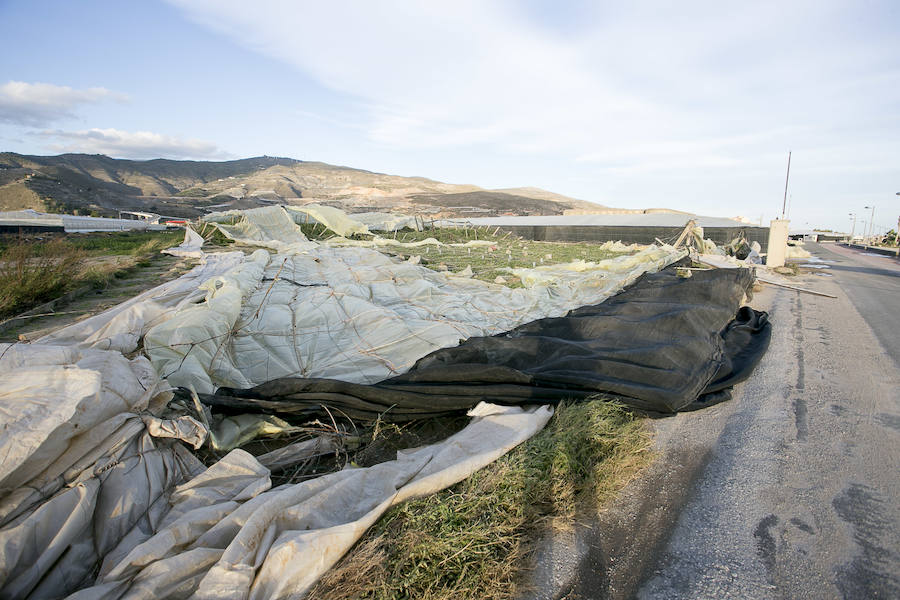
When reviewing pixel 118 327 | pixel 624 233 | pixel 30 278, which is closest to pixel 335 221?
pixel 30 278

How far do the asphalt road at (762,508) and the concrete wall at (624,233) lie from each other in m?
15.0

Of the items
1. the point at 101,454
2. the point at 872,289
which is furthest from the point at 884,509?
the point at 872,289

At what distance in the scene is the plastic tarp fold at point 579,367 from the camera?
3059 mm

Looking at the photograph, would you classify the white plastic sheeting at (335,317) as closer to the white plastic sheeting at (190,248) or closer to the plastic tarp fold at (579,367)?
the plastic tarp fold at (579,367)

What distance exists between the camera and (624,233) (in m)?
21.1

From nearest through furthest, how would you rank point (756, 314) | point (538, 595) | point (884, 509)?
point (538, 595), point (884, 509), point (756, 314)

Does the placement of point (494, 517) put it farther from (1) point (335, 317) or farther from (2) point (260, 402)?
(1) point (335, 317)

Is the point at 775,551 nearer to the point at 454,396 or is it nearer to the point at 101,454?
the point at 454,396

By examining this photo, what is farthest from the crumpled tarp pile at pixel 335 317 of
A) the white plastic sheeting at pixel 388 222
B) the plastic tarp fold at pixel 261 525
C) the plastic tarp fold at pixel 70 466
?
the white plastic sheeting at pixel 388 222

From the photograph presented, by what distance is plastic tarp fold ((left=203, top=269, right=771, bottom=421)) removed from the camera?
3.06 meters

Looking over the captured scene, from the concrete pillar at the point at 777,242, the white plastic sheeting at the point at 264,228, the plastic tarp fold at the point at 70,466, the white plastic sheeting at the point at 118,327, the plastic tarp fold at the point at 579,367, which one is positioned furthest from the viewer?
the white plastic sheeting at the point at 264,228

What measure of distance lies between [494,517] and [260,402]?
1722 millimetres

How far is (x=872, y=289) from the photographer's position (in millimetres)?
10070

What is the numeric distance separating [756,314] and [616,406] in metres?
4.28
